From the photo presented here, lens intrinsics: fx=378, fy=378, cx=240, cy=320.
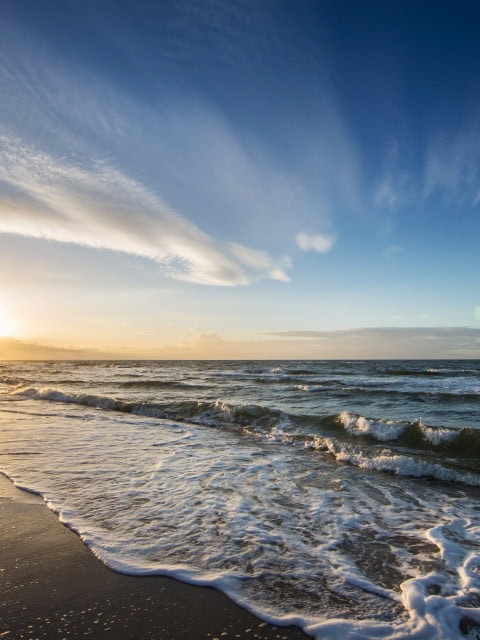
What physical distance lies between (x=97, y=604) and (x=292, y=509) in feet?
11.1

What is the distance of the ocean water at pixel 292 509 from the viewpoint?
3570 mm

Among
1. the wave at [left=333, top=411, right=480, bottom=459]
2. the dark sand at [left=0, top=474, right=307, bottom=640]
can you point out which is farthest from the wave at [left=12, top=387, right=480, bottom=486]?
the dark sand at [left=0, top=474, right=307, bottom=640]

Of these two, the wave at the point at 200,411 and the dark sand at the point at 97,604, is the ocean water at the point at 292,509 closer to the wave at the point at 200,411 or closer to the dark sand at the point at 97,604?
the dark sand at the point at 97,604

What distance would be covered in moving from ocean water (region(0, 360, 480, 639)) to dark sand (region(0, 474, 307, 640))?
180mm

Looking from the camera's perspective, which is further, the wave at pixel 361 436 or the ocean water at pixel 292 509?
the wave at pixel 361 436

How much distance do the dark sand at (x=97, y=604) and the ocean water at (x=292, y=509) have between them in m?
0.18

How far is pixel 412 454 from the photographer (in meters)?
9.56

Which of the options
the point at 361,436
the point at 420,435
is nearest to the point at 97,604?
the point at 361,436

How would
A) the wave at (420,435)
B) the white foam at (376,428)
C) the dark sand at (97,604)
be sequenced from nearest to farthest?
the dark sand at (97,604), the wave at (420,435), the white foam at (376,428)

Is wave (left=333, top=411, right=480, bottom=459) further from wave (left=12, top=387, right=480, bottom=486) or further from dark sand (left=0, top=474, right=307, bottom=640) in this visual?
dark sand (left=0, top=474, right=307, bottom=640)

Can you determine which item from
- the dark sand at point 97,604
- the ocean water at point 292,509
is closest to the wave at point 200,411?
the ocean water at point 292,509

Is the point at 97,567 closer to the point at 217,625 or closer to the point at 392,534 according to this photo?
the point at 217,625

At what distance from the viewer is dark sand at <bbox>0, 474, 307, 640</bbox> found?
9.66 ft

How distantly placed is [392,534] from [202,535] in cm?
256
